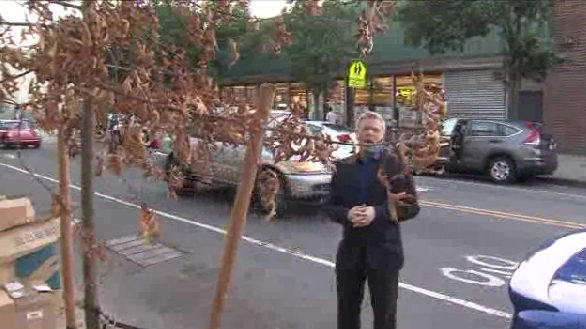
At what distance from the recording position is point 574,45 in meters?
21.3

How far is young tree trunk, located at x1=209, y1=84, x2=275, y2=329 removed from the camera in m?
2.43

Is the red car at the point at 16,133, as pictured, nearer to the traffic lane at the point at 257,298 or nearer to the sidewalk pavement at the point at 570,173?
the traffic lane at the point at 257,298

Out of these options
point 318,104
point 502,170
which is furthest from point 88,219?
point 318,104

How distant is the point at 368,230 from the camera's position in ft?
13.9

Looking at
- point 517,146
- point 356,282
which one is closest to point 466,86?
point 517,146

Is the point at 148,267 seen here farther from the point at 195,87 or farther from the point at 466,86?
the point at 466,86

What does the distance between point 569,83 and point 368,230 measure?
62.9 feet

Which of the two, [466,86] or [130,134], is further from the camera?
[466,86]

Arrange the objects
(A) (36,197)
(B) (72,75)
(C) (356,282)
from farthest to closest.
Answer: (A) (36,197), (C) (356,282), (B) (72,75)

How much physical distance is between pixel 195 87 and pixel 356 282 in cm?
214

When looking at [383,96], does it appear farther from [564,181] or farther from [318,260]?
[318,260]

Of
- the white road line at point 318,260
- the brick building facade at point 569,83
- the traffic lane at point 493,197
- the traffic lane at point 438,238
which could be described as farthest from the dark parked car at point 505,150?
the white road line at point 318,260

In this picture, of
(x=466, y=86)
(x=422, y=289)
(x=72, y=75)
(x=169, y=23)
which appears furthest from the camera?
(x=466, y=86)

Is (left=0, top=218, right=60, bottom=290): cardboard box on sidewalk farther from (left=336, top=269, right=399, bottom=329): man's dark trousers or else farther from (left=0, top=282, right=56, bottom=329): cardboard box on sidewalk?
(left=336, top=269, right=399, bottom=329): man's dark trousers
